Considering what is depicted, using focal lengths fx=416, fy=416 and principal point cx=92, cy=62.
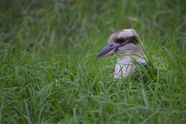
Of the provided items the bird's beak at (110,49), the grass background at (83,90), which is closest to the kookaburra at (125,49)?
the bird's beak at (110,49)

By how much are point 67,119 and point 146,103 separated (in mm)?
695

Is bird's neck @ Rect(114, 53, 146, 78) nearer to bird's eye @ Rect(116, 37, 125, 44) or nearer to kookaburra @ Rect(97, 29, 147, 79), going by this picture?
kookaburra @ Rect(97, 29, 147, 79)

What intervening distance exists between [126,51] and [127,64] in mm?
383

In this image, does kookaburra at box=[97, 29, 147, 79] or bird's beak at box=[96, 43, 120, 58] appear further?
bird's beak at box=[96, 43, 120, 58]


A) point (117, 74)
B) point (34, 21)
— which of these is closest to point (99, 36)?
point (34, 21)

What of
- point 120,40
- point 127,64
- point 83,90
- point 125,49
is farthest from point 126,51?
point 83,90

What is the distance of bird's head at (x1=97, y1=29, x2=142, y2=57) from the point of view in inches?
180

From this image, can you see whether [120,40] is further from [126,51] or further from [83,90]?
[83,90]

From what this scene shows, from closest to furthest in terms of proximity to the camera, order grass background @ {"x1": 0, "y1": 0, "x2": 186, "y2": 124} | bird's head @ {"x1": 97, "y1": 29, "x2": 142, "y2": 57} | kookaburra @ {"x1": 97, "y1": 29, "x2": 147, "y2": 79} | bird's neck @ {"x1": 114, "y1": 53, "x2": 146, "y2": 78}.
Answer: grass background @ {"x1": 0, "y1": 0, "x2": 186, "y2": 124} < bird's neck @ {"x1": 114, "y1": 53, "x2": 146, "y2": 78} < kookaburra @ {"x1": 97, "y1": 29, "x2": 147, "y2": 79} < bird's head @ {"x1": 97, "y1": 29, "x2": 142, "y2": 57}

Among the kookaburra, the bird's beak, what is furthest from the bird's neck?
the bird's beak

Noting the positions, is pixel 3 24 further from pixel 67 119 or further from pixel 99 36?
pixel 67 119

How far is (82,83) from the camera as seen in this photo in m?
4.07

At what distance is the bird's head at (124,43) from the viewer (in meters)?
4.57

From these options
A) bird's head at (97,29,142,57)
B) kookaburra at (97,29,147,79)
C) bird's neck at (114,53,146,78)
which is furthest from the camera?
bird's head at (97,29,142,57)
